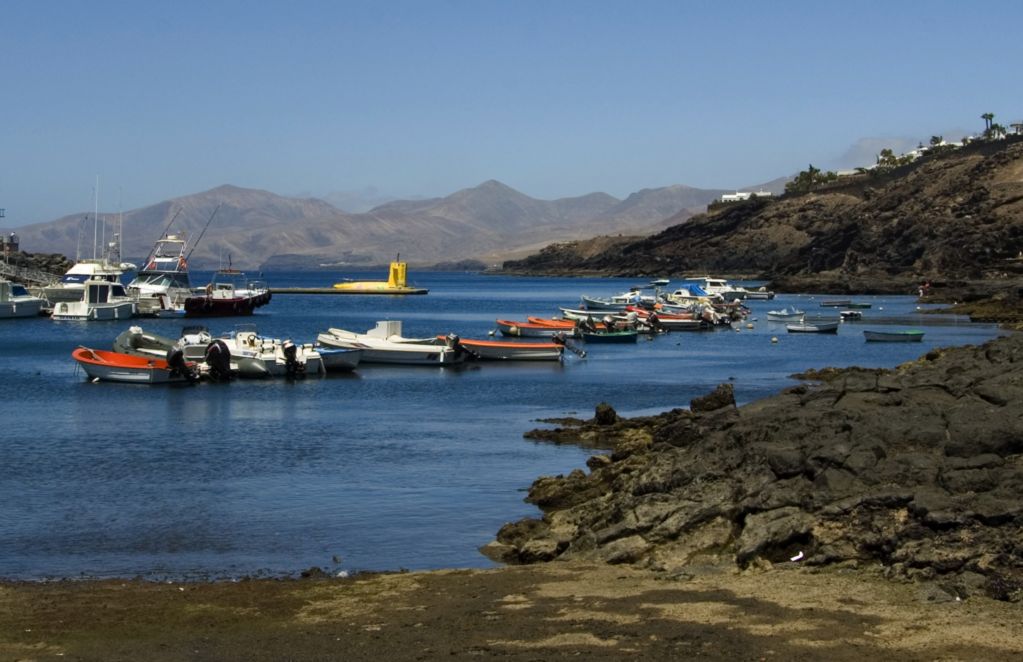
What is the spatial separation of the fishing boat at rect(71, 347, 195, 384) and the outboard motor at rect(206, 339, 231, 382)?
2.43 ft

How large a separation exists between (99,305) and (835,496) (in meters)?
72.8

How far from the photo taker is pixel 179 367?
142ft

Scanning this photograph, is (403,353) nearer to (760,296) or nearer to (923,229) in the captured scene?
(760,296)

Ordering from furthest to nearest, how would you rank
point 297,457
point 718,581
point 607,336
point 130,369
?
point 607,336, point 130,369, point 297,457, point 718,581

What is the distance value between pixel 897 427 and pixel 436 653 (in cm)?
813

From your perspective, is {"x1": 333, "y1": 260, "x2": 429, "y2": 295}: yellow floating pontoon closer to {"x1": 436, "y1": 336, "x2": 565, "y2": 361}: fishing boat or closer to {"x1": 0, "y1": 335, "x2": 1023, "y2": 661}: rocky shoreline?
{"x1": 436, "y1": 336, "x2": 565, "y2": 361}: fishing boat

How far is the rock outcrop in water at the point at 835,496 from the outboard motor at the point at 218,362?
2566 centimetres

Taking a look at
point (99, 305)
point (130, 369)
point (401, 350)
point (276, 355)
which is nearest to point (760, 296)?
point (99, 305)

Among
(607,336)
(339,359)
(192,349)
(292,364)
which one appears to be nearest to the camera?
(192,349)

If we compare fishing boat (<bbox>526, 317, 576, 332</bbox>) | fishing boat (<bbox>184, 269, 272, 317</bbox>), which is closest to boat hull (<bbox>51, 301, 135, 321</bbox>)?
fishing boat (<bbox>184, 269, 272, 317</bbox>)

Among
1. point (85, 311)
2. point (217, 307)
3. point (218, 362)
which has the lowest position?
point (218, 362)

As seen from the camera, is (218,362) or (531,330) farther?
(531,330)

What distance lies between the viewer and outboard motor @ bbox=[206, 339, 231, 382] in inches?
1729

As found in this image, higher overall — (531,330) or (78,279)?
(78,279)
